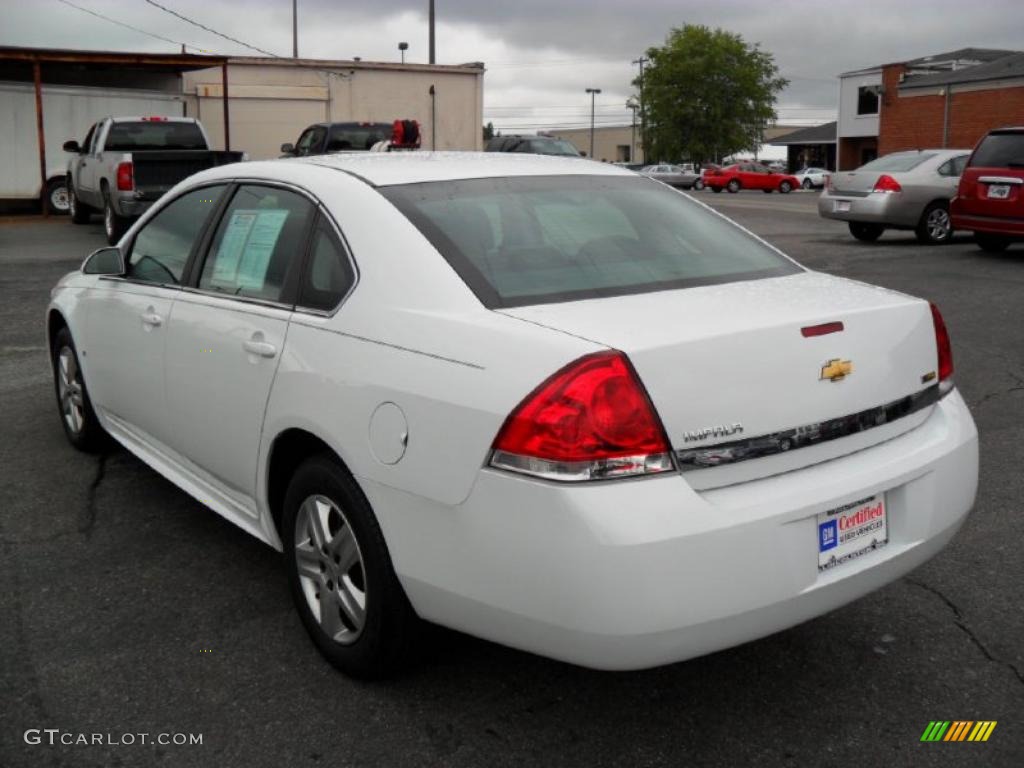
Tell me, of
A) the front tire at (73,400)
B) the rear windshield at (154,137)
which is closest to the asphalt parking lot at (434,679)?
the front tire at (73,400)

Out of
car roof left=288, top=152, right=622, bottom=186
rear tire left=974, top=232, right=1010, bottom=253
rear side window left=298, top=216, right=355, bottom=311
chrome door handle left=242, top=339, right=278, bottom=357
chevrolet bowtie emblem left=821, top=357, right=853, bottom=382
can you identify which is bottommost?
rear tire left=974, top=232, right=1010, bottom=253

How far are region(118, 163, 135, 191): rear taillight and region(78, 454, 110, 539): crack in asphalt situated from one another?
428 inches

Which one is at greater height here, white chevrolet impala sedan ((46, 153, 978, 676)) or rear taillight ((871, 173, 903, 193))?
rear taillight ((871, 173, 903, 193))

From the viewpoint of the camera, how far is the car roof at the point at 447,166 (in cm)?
361

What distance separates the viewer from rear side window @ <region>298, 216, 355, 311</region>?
10.8ft

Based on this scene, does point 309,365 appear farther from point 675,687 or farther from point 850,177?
point 850,177

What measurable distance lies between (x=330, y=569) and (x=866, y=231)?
15.6m

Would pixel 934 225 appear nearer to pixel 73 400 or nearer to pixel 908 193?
pixel 908 193

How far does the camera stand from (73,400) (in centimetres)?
555

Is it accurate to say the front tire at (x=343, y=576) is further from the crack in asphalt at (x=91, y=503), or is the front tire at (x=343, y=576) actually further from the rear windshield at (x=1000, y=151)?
the rear windshield at (x=1000, y=151)

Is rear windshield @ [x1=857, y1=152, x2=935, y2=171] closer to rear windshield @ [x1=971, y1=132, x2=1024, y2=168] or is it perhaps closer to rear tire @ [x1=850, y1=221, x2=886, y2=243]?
rear tire @ [x1=850, y1=221, x2=886, y2=243]

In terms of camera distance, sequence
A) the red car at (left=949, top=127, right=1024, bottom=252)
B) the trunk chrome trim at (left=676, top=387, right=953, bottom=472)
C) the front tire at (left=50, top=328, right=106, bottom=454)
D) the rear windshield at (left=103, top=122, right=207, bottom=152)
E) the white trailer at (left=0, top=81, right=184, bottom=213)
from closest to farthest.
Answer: the trunk chrome trim at (left=676, top=387, right=953, bottom=472), the front tire at (left=50, top=328, right=106, bottom=454), the red car at (left=949, top=127, right=1024, bottom=252), the rear windshield at (left=103, top=122, right=207, bottom=152), the white trailer at (left=0, top=81, right=184, bottom=213)

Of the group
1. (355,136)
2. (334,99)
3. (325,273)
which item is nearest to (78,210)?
(355,136)

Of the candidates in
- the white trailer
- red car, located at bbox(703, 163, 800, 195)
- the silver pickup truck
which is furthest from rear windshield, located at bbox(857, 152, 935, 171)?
red car, located at bbox(703, 163, 800, 195)
